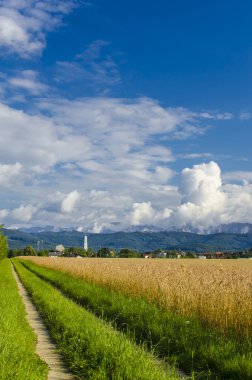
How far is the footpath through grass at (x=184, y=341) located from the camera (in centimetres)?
927

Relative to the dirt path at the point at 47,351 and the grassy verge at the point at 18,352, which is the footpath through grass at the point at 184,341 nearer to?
the dirt path at the point at 47,351

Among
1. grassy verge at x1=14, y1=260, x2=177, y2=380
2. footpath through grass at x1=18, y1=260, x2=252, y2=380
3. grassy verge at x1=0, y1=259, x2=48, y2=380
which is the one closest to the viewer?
grassy verge at x1=14, y1=260, x2=177, y2=380

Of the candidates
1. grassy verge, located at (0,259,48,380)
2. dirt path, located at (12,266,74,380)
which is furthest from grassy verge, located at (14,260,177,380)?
grassy verge, located at (0,259,48,380)

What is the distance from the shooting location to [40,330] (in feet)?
48.4

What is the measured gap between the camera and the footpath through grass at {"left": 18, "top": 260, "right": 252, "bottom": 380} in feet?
30.4

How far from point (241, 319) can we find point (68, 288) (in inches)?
630

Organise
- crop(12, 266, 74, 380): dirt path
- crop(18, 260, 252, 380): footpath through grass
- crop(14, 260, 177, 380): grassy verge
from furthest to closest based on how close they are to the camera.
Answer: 1. crop(12, 266, 74, 380): dirt path
2. crop(18, 260, 252, 380): footpath through grass
3. crop(14, 260, 177, 380): grassy verge

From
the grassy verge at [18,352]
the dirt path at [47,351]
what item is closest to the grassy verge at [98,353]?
the dirt path at [47,351]

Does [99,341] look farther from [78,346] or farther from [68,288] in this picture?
[68,288]

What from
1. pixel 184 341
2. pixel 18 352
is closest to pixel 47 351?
pixel 18 352

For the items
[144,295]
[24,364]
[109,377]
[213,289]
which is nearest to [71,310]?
[144,295]

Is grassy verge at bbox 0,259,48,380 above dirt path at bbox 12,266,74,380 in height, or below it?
above

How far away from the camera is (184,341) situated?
11539 mm

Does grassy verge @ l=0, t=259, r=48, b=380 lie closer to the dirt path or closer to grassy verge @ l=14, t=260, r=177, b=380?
the dirt path
